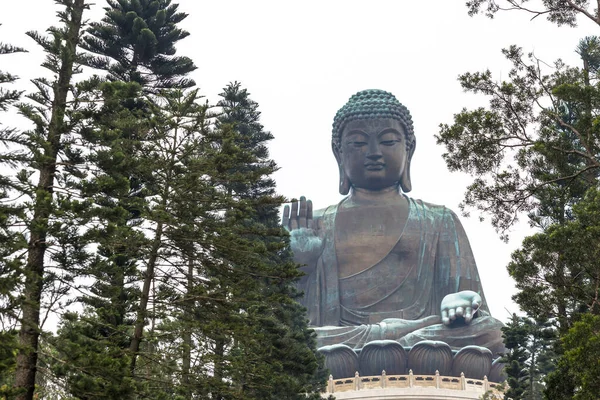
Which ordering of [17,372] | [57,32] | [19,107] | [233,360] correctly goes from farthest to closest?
[233,360], [57,32], [19,107], [17,372]

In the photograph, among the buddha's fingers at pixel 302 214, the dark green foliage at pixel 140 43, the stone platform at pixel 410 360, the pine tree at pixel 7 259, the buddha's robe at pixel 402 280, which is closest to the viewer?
the pine tree at pixel 7 259

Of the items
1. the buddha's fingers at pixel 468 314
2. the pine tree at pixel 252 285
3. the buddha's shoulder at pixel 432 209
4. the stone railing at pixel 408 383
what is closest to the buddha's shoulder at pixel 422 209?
the buddha's shoulder at pixel 432 209

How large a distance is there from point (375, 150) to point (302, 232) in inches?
139

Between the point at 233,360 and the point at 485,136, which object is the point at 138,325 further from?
the point at 485,136

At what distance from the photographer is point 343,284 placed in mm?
36875

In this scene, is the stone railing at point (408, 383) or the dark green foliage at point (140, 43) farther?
the stone railing at point (408, 383)

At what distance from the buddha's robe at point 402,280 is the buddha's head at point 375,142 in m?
1.62

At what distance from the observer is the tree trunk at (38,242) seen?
12.7 meters

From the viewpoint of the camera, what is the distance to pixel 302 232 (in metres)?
36.1

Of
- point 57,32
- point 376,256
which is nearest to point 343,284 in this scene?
point 376,256

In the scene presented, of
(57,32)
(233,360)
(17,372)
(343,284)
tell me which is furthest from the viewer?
(343,284)

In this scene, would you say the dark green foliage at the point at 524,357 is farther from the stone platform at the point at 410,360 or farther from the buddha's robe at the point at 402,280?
the buddha's robe at the point at 402,280

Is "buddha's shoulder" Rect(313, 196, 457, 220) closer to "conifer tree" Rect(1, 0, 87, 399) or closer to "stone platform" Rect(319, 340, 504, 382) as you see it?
"stone platform" Rect(319, 340, 504, 382)

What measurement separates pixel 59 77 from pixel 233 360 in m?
4.78
